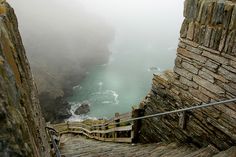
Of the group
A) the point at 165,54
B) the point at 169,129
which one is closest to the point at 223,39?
the point at 169,129

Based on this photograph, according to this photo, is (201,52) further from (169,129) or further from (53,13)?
(53,13)

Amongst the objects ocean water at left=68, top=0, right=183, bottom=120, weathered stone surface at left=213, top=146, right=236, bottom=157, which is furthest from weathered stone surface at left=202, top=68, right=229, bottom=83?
ocean water at left=68, top=0, right=183, bottom=120

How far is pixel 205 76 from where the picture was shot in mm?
5773

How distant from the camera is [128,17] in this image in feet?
362

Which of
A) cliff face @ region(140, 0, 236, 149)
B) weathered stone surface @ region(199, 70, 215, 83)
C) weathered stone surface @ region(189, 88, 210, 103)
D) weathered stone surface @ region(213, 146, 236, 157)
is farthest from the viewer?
weathered stone surface @ region(189, 88, 210, 103)

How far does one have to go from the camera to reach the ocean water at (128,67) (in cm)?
4041

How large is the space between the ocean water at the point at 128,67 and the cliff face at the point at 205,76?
30124 mm

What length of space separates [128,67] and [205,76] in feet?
153

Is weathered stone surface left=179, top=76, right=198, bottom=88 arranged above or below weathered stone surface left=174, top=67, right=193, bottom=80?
below

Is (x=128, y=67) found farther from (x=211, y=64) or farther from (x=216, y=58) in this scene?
(x=216, y=58)

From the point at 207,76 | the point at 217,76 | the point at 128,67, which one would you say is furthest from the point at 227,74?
the point at 128,67

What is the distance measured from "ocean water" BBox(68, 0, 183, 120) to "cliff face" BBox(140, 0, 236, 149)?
30.1 metres

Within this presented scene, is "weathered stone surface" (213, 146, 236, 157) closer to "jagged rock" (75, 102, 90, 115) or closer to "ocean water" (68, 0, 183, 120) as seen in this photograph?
"ocean water" (68, 0, 183, 120)

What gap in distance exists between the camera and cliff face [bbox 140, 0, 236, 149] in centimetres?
520
